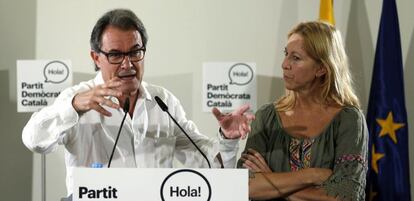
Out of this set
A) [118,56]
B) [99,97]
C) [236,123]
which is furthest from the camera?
[118,56]

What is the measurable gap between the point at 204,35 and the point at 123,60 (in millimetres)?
1002

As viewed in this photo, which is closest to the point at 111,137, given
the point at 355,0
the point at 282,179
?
the point at 282,179

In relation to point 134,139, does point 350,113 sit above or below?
above

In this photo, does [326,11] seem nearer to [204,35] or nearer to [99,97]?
[204,35]

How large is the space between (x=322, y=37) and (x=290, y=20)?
1.09m

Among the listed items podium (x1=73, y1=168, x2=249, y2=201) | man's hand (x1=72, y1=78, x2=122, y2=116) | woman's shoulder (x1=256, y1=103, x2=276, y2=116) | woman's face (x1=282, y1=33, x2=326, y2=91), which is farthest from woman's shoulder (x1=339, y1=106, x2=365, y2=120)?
man's hand (x1=72, y1=78, x2=122, y2=116)

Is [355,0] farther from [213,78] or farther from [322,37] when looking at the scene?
[322,37]

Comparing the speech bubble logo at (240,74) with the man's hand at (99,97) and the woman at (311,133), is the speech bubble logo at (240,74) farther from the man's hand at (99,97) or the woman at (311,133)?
the man's hand at (99,97)

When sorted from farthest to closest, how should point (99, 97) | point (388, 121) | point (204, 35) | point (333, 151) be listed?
1. point (204, 35)
2. point (388, 121)
3. point (333, 151)
4. point (99, 97)

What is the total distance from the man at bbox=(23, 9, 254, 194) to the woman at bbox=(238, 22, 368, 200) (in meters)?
0.16

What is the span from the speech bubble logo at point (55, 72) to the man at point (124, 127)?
47 cm

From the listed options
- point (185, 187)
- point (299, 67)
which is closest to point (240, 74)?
point (299, 67)

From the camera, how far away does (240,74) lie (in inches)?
119

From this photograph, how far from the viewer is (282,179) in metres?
2.14
